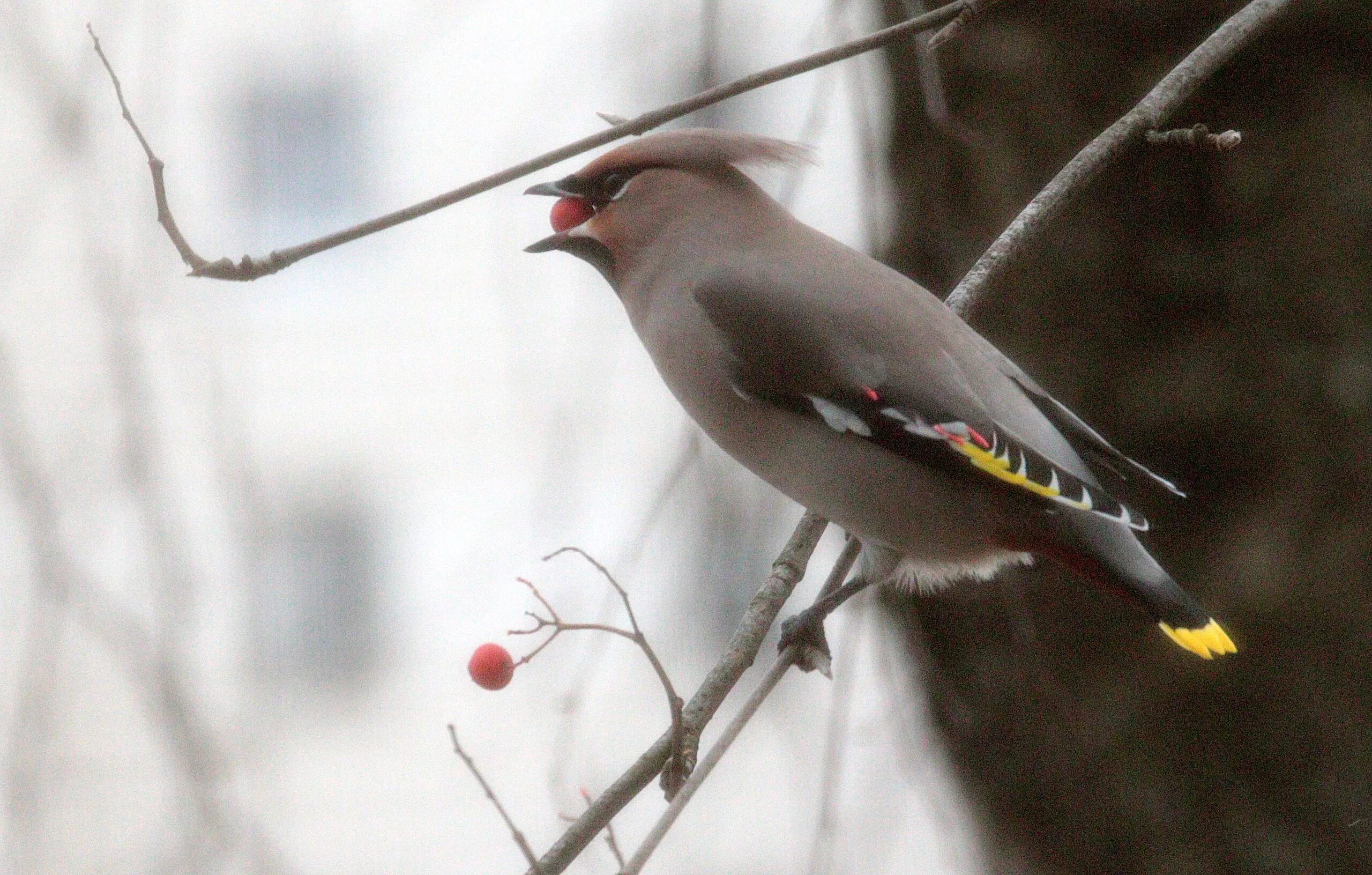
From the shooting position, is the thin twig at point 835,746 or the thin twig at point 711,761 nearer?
the thin twig at point 711,761

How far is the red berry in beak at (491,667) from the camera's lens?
2.06m

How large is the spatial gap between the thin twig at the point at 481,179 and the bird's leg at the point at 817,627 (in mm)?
776

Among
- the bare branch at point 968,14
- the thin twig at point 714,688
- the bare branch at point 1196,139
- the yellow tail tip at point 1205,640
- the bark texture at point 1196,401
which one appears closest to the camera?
the thin twig at point 714,688

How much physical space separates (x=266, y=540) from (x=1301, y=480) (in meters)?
1.82

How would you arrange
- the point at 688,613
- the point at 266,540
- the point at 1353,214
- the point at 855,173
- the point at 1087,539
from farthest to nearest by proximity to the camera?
the point at 688,613
the point at 1353,214
the point at 855,173
the point at 266,540
the point at 1087,539

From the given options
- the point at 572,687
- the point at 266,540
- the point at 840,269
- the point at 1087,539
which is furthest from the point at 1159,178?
the point at 266,540

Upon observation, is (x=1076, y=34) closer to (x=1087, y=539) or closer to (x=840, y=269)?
(x=840, y=269)

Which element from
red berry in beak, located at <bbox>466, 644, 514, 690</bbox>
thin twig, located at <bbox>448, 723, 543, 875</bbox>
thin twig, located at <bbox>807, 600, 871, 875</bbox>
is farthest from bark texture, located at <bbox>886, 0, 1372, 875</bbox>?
thin twig, located at <bbox>448, 723, 543, 875</bbox>

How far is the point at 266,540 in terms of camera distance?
2434mm

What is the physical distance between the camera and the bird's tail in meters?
1.99

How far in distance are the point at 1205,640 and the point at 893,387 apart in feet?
1.66

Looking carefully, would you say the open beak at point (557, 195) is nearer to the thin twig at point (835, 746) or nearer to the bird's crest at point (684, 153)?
the bird's crest at point (684, 153)

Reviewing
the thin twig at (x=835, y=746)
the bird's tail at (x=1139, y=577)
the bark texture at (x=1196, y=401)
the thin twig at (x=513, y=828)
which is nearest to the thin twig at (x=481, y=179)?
the thin twig at (x=513, y=828)

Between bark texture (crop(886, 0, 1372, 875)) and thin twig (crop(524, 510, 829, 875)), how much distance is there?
2.08 feet
